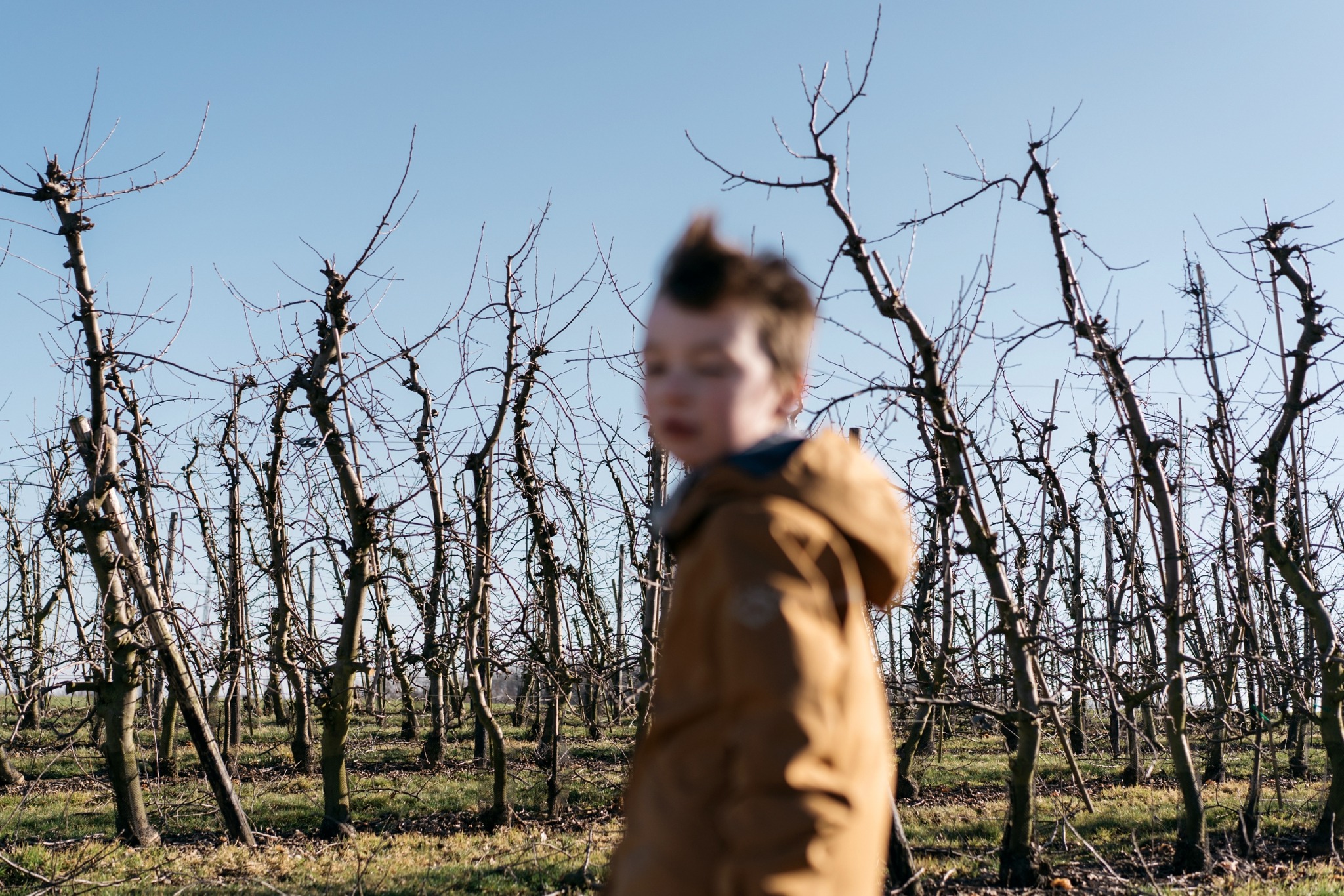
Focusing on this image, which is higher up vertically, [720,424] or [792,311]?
[792,311]

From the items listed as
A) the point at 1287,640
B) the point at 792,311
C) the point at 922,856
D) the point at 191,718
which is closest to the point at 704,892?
the point at 792,311

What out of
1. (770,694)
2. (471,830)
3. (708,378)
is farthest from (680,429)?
(471,830)

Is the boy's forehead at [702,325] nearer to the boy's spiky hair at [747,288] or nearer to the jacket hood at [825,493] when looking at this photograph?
the boy's spiky hair at [747,288]

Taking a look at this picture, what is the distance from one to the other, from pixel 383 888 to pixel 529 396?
14.3 feet

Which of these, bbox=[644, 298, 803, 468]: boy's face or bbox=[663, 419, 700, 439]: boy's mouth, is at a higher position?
bbox=[644, 298, 803, 468]: boy's face

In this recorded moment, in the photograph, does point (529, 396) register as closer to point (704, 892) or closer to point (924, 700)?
point (924, 700)

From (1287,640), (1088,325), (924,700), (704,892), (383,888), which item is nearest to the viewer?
(704,892)

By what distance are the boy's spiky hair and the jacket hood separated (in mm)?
143

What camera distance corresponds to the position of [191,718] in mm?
7758

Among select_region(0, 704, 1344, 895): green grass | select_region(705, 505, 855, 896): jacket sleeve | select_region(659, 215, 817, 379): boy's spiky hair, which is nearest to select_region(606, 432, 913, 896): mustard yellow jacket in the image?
select_region(705, 505, 855, 896): jacket sleeve

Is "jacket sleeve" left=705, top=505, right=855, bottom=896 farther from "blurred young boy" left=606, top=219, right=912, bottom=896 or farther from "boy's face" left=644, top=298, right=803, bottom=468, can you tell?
"boy's face" left=644, top=298, right=803, bottom=468

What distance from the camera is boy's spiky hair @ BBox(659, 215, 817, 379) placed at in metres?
1.47

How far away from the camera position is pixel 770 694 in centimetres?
127

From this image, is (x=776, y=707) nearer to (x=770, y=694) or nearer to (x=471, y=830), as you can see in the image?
(x=770, y=694)
